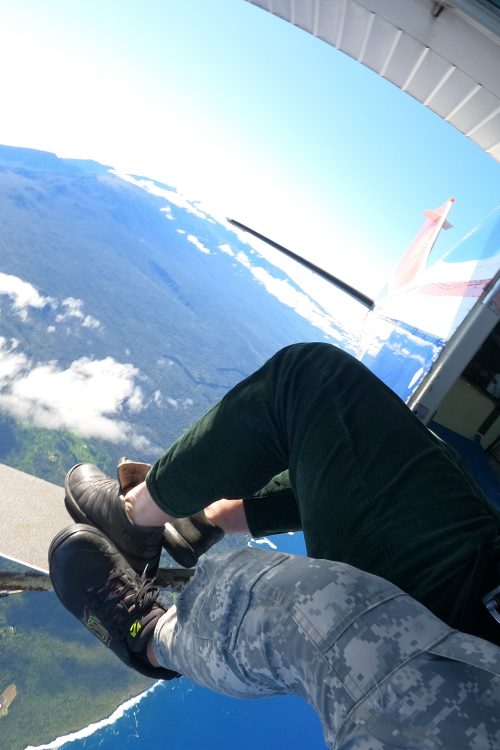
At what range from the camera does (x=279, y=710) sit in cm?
371

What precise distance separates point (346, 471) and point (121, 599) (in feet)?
2.71

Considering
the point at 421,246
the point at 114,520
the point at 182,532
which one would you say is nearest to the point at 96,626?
the point at 114,520

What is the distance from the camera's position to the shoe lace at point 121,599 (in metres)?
1.22

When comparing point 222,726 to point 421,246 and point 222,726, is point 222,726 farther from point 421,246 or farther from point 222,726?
point 421,246

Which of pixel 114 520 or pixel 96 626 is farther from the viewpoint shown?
pixel 114 520

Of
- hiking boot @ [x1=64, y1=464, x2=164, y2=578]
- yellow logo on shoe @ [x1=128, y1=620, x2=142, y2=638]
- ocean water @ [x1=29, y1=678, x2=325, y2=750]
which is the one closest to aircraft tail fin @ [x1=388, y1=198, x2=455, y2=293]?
ocean water @ [x1=29, y1=678, x2=325, y2=750]

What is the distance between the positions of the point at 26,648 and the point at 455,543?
51867mm

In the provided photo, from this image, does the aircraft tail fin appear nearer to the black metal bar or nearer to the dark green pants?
the black metal bar

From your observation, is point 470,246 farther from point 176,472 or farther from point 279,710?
point 279,710

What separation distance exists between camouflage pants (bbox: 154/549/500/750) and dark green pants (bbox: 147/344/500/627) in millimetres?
114

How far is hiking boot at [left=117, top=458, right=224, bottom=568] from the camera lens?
1.59m

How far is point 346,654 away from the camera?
0.57 m

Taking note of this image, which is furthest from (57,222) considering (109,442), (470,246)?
(470,246)

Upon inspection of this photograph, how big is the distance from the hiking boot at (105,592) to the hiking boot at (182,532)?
236mm
